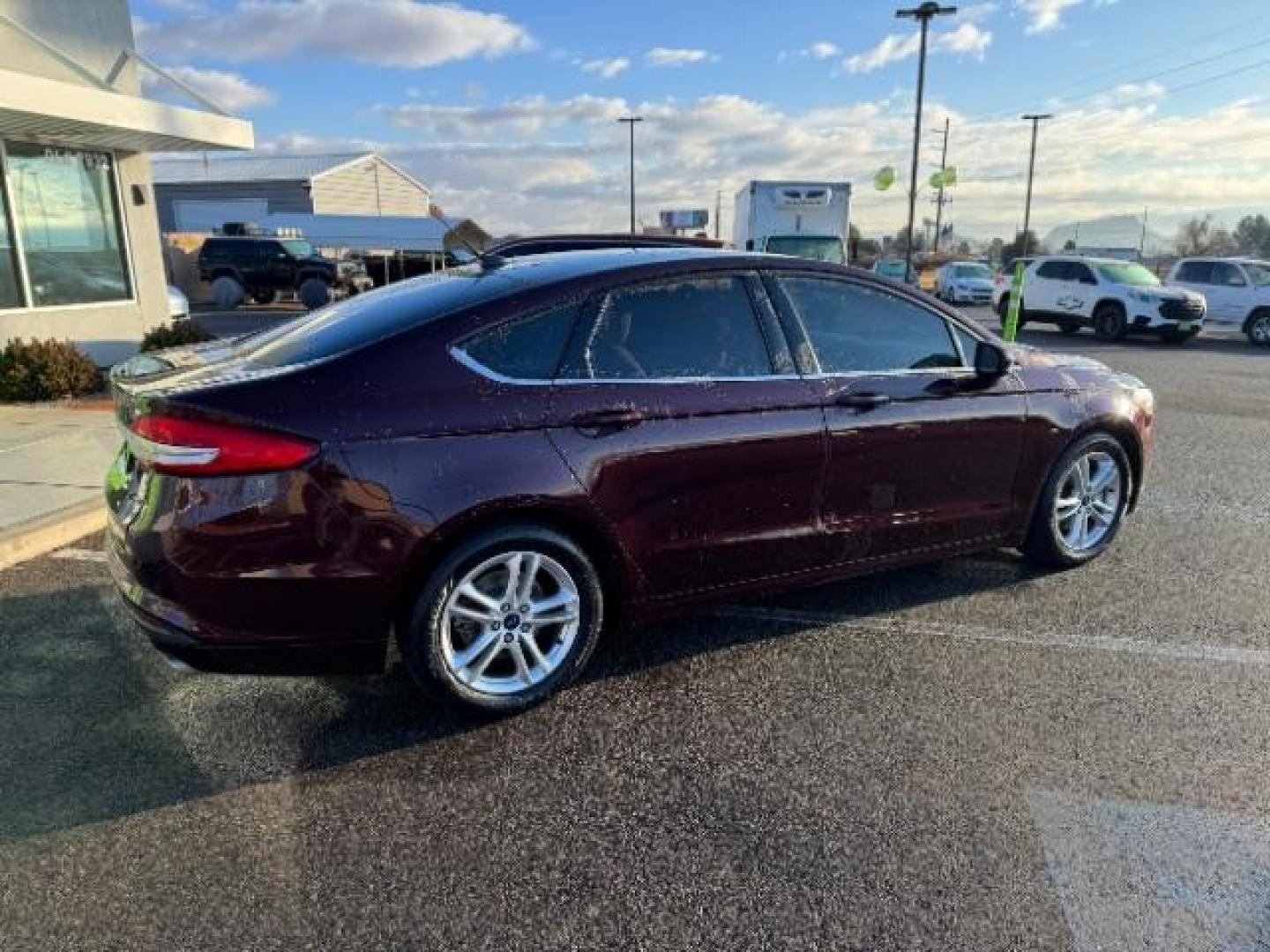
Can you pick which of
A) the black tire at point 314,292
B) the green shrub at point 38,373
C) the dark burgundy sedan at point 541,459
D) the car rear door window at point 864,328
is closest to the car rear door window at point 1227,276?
the dark burgundy sedan at point 541,459

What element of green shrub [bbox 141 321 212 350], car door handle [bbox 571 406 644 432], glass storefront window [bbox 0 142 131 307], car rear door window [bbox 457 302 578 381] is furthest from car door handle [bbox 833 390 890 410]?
glass storefront window [bbox 0 142 131 307]

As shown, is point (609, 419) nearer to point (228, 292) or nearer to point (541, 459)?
point (541, 459)

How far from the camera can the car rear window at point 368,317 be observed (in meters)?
3.09

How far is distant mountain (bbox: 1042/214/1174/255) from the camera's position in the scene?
76.2 metres

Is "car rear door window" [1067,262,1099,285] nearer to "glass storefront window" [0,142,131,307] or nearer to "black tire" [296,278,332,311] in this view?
"glass storefront window" [0,142,131,307]

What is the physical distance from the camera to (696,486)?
3410 mm

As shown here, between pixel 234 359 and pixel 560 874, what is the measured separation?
2.15 meters

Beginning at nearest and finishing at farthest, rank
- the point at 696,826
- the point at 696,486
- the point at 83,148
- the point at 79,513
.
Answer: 1. the point at 696,826
2. the point at 696,486
3. the point at 79,513
4. the point at 83,148

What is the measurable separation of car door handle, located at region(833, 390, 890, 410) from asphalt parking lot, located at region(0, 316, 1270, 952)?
101cm

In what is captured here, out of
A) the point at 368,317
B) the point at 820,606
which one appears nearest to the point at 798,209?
the point at 820,606

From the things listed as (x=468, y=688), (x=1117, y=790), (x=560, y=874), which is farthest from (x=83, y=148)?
(x=1117, y=790)

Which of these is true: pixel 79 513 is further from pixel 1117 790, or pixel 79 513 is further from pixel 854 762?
pixel 1117 790

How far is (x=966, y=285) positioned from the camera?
99.0 feet

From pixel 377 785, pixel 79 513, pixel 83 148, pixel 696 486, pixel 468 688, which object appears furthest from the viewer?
pixel 83 148
